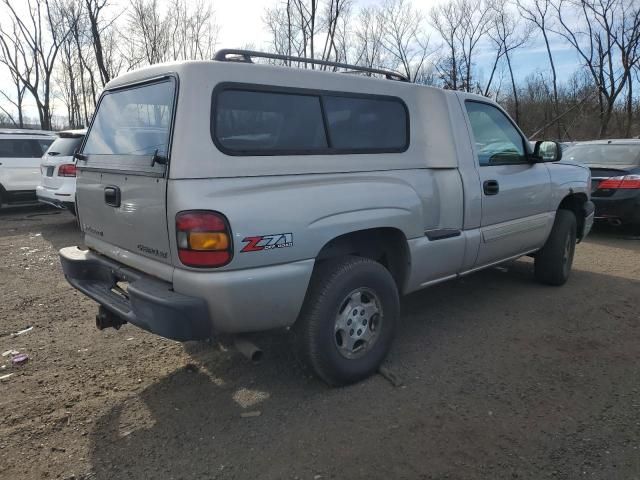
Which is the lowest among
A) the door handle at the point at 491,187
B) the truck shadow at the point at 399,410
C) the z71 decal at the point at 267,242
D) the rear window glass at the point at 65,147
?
the truck shadow at the point at 399,410

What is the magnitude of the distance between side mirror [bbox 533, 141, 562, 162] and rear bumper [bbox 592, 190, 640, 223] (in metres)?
3.84

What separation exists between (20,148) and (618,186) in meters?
11.8

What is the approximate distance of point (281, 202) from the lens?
2.82m

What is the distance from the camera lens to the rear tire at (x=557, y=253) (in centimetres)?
536

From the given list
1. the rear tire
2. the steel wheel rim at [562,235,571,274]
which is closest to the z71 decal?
the rear tire

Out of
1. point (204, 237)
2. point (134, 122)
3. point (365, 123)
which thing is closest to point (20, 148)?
point (134, 122)

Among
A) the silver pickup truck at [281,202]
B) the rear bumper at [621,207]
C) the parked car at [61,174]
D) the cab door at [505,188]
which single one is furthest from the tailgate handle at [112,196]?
the rear bumper at [621,207]

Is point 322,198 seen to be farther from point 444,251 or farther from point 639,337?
point 639,337

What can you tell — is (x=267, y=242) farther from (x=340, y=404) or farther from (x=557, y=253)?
(x=557, y=253)

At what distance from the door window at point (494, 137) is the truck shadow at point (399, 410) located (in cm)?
146

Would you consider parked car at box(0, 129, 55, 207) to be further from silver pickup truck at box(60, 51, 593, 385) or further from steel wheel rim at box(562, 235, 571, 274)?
steel wheel rim at box(562, 235, 571, 274)

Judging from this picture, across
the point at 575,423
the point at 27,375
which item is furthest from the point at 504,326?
the point at 27,375

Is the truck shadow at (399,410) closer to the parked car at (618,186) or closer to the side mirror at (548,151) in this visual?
the side mirror at (548,151)

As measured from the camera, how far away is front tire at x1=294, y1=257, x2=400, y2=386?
3.08 meters
